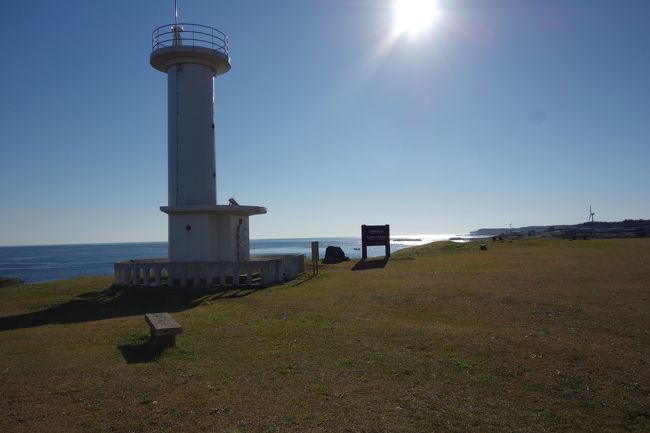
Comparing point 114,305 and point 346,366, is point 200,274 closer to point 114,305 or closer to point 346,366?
point 114,305

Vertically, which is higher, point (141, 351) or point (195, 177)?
point (195, 177)

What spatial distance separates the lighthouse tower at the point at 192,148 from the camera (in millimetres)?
21167

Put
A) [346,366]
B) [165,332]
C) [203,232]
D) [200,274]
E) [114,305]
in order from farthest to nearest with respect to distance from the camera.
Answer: [203,232]
[200,274]
[114,305]
[165,332]
[346,366]

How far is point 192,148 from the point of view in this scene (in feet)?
71.1

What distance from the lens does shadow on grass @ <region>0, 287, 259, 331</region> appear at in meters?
13.4

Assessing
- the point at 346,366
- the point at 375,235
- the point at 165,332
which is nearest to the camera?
the point at 346,366

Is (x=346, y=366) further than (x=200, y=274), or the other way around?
(x=200, y=274)

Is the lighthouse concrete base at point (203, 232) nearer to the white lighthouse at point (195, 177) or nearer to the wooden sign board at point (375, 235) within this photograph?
the white lighthouse at point (195, 177)

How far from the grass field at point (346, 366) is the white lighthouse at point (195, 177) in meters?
5.98

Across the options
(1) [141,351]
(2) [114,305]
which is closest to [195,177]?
(2) [114,305]

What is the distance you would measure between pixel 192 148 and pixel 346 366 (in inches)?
629

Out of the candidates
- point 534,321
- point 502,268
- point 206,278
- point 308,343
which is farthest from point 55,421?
point 502,268

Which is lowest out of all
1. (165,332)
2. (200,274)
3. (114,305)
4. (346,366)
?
(346,366)

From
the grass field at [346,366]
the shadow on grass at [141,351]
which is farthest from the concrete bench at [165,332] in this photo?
the grass field at [346,366]
